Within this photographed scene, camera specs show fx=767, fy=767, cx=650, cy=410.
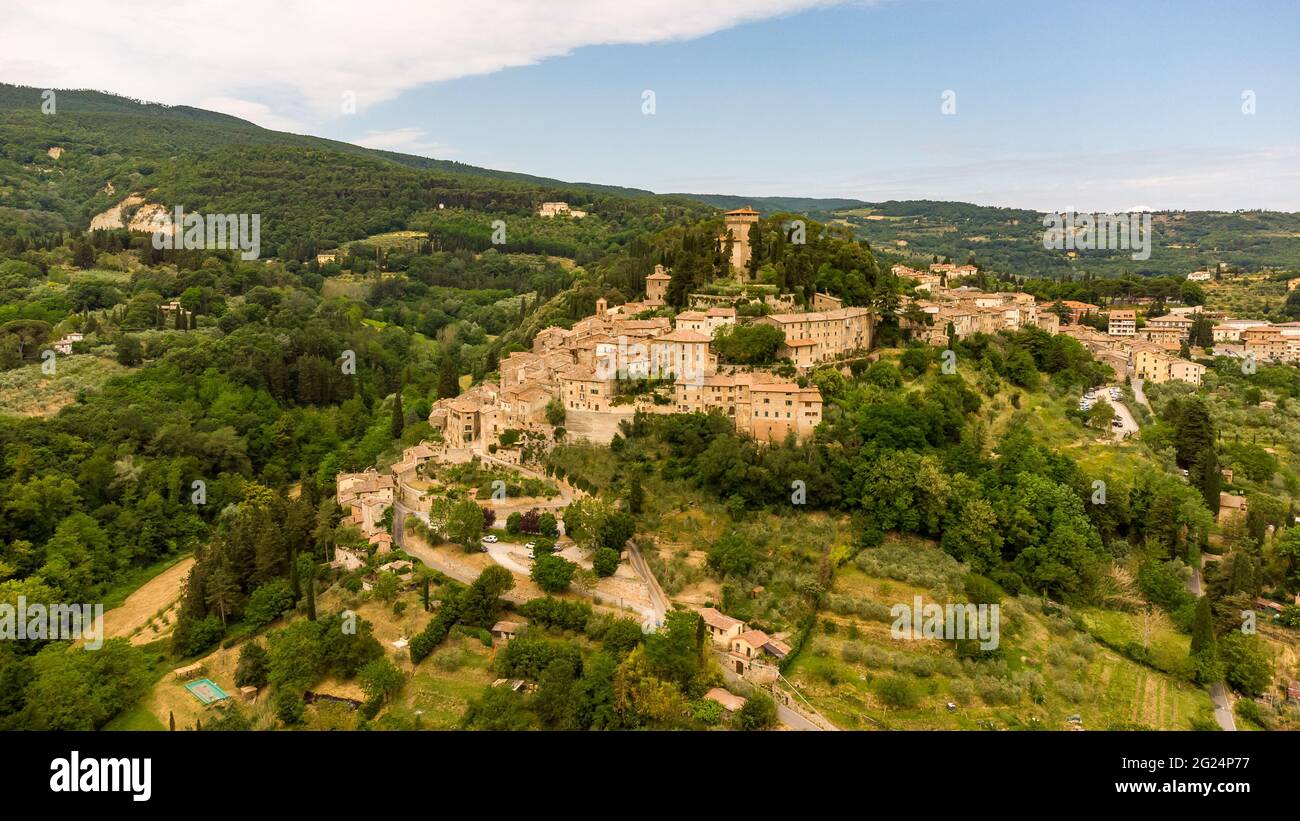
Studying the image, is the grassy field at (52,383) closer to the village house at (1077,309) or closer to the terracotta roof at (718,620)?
the terracotta roof at (718,620)

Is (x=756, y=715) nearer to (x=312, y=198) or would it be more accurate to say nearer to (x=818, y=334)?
(x=818, y=334)

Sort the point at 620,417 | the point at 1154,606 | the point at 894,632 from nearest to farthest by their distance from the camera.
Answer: the point at 894,632
the point at 1154,606
the point at 620,417

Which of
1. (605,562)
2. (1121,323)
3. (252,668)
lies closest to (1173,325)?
(1121,323)

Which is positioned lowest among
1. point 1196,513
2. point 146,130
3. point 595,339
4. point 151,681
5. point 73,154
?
point 151,681

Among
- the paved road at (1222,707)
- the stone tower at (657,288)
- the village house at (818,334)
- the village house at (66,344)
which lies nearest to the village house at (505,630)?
the village house at (818,334)

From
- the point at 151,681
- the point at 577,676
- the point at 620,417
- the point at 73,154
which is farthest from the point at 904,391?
the point at 73,154

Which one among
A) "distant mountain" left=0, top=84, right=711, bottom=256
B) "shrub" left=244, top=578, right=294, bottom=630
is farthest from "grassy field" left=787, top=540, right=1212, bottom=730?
"distant mountain" left=0, top=84, right=711, bottom=256

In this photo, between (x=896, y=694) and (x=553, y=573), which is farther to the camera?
(x=553, y=573)
